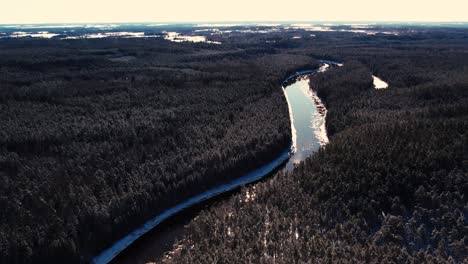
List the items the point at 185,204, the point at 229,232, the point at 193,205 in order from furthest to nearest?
1. the point at 193,205
2. the point at 185,204
3. the point at 229,232

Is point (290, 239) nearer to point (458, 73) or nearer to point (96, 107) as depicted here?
point (96, 107)

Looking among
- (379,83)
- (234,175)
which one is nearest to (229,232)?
(234,175)

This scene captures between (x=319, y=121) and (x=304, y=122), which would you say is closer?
(x=304, y=122)

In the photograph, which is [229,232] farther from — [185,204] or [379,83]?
[379,83]

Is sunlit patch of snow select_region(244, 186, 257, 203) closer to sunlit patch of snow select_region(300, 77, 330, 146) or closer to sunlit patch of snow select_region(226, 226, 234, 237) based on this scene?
sunlit patch of snow select_region(226, 226, 234, 237)


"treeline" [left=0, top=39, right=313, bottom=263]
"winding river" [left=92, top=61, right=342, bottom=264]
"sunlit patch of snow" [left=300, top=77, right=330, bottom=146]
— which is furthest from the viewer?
"sunlit patch of snow" [left=300, top=77, right=330, bottom=146]

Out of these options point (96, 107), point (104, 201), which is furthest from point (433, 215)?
point (96, 107)

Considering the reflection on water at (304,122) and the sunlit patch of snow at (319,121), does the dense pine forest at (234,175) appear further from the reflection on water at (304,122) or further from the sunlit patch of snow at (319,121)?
the reflection on water at (304,122)

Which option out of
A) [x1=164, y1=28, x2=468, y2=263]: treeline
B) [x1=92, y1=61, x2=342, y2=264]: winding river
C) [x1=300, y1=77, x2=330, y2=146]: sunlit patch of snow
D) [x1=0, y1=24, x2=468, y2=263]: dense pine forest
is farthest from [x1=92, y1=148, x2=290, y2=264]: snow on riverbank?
[x1=300, y1=77, x2=330, y2=146]: sunlit patch of snow
